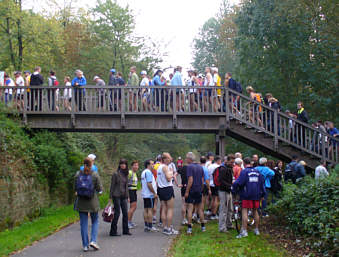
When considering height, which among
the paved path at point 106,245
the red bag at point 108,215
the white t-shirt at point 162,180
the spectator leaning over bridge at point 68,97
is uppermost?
the spectator leaning over bridge at point 68,97

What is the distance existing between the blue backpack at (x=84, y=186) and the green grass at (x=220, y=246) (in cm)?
216

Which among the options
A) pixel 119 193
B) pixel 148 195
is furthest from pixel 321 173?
pixel 119 193

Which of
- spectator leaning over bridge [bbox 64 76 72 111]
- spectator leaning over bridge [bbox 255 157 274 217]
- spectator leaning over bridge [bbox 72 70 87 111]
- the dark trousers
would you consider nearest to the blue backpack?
the dark trousers

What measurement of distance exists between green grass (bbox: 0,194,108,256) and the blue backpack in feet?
6.66

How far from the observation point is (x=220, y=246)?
375 inches

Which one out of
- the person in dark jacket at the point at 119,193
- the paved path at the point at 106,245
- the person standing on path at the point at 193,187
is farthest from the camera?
the person standing on path at the point at 193,187

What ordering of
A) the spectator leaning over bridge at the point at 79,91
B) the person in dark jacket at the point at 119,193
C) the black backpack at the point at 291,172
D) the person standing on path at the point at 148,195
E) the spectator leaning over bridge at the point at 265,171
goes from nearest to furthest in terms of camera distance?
the person in dark jacket at the point at 119,193
the person standing on path at the point at 148,195
the spectator leaning over bridge at the point at 265,171
the black backpack at the point at 291,172
the spectator leaning over bridge at the point at 79,91

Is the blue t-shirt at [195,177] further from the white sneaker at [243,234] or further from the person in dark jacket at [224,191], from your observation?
the white sneaker at [243,234]

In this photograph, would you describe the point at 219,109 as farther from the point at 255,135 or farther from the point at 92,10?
the point at 92,10

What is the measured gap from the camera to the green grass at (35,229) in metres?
9.85

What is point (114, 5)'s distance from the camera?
29.1 meters

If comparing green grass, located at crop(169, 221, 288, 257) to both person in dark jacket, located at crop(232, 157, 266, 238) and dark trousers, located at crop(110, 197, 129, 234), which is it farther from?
dark trousers, located at crop(110, 197, 129, 234)

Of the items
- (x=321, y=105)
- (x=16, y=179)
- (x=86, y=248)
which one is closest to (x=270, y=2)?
(x=321, y=105)

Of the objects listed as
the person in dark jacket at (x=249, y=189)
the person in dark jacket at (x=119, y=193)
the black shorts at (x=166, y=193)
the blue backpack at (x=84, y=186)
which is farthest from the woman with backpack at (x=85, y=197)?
the person in dark jacket at (x=249, y=189)
